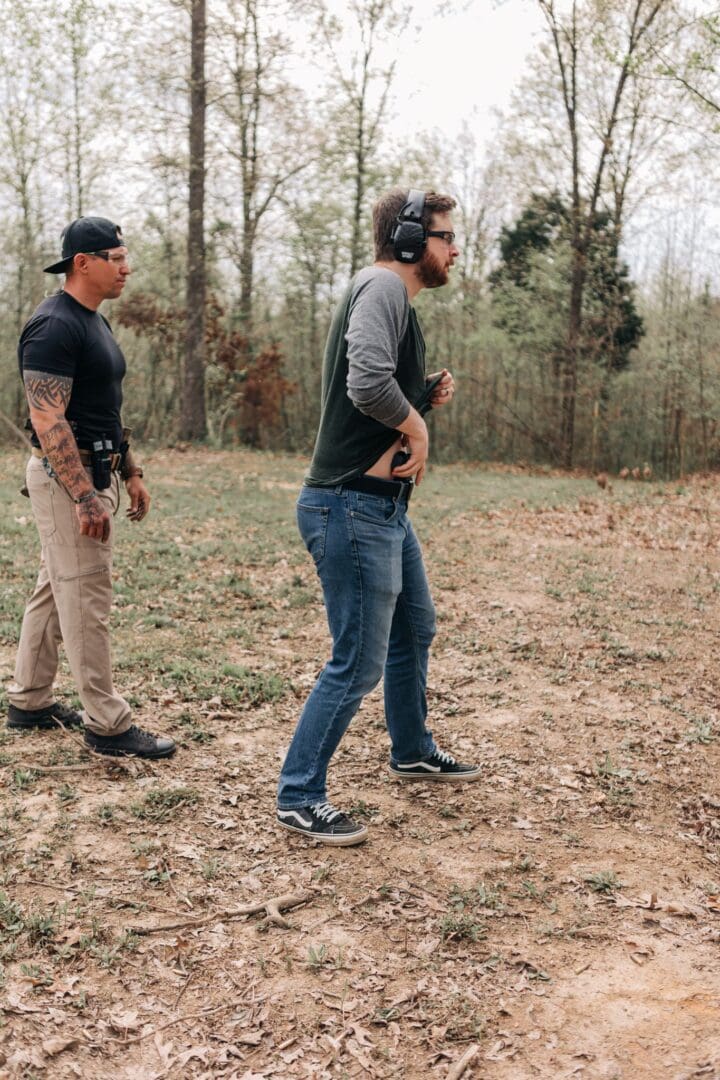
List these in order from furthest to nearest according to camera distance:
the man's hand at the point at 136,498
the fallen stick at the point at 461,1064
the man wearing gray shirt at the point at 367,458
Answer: the man's hand at the point at 136,498 → the man wearing gray shirt at the point at 367,458 → the fallen stick at the point at 461,1064

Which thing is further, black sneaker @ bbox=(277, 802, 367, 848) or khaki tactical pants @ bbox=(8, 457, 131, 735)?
khaki tactical pants @ bbox=(8, 457, 131, 735)

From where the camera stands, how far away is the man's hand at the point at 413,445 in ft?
10.4

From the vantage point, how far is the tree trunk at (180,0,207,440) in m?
19.4

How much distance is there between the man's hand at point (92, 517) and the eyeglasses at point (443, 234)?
5.67 feet

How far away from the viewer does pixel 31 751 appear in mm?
4234

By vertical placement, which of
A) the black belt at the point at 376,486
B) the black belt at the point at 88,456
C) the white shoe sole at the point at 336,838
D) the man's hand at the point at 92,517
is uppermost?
the black belt at the point at 88,456

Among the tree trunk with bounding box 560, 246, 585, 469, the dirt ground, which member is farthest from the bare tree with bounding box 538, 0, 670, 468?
the dirt ground

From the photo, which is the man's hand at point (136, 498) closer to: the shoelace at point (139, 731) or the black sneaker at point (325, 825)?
the shoelace at point (139, 731)

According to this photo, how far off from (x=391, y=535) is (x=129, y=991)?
65.6 inches

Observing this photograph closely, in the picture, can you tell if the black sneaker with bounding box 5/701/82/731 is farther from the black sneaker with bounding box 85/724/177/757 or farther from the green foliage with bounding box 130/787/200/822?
the green foliage with bounding box 130/787/200/822

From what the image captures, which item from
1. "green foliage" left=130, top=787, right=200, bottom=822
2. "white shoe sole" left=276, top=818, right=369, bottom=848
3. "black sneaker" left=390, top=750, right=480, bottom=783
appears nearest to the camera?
"white shoe sole" left=276, top=818, right=369, bottom=848

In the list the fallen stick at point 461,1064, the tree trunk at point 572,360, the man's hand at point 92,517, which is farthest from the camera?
the tree trunk at point 572,360

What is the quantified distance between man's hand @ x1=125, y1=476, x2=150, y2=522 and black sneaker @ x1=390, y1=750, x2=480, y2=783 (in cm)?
168

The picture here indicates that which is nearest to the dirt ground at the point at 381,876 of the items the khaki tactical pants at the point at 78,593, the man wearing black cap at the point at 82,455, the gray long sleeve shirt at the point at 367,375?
the khaki tactical pants at the point at 78,593
